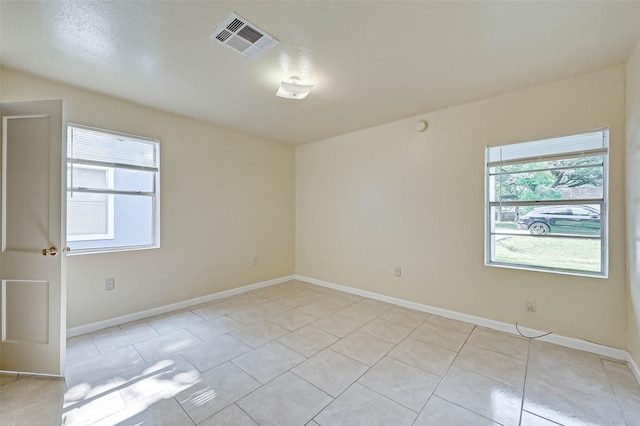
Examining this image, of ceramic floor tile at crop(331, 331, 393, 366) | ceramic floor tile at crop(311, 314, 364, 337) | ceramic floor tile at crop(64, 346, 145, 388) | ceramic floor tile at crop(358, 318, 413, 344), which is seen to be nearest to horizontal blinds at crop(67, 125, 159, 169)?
ceramic floor tile at crop(64, 346, 145, 388)

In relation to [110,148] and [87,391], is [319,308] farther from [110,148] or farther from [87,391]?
[110,148]

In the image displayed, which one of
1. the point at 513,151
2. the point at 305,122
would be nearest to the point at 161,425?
the point at 305,122

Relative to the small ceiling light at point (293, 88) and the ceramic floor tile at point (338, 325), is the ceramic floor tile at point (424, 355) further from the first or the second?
the small ceiling light at point (293, 88)

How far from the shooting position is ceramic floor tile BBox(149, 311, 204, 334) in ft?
9.43

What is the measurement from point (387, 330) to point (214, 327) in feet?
6.27

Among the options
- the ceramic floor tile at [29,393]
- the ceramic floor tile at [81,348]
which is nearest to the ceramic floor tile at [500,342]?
the ceramic floor tile at [29,393]

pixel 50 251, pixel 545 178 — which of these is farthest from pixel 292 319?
pixel 545 178

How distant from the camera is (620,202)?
2.28 meters

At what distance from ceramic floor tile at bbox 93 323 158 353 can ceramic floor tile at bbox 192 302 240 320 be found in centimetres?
55

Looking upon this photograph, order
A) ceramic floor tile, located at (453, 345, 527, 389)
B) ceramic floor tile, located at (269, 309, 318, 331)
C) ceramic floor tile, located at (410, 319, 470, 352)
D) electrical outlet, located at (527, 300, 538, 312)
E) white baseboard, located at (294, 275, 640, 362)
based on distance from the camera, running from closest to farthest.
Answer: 1. ceramic floor tile, located at (453, 345, 527, 389)
2. white baseboard, located at (294, 275, 640, 362)
3. ceramic floor tile, located at (410, 319, 470, 352)
4. electrical outlet, located at (527, 300, 538, 312)
5. ceramic floor tile, located at (269, 309, 318, 331)

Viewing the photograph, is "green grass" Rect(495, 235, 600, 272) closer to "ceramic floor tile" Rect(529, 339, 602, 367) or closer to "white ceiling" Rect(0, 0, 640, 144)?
"ceramic floor tile" Rect(529, 339, 602, 367)

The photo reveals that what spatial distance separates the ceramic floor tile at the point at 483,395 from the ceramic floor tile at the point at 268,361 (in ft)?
3.82

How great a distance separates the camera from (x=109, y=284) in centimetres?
292

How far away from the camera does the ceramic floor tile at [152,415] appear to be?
1.58 metres
